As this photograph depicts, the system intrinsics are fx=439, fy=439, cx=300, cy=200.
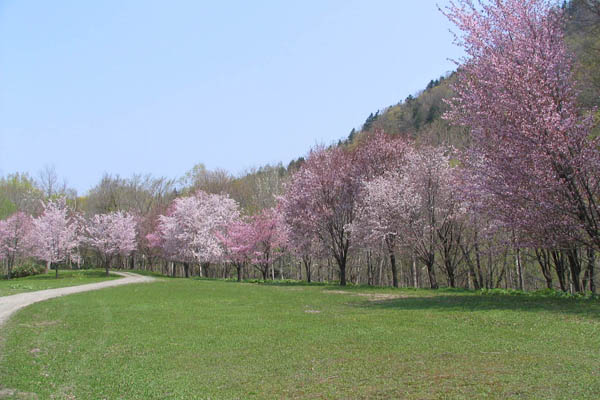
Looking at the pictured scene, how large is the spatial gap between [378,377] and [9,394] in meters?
6.87

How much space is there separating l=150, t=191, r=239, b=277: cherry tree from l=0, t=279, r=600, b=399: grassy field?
Answer: 33892 millimetres

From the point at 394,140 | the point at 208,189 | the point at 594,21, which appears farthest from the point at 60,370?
the point at 208,189

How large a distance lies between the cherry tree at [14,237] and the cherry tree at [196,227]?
55.3 feet

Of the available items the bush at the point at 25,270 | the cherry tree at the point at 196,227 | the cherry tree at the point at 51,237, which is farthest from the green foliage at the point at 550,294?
the bush at the point at 25,270

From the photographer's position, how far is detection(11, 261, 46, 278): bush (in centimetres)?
5547

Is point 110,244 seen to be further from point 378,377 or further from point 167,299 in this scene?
point 378,377

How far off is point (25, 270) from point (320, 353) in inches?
2307

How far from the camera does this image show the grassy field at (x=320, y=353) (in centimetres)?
729

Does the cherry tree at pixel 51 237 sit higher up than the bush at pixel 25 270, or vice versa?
the cherry tree at pixel 51 237

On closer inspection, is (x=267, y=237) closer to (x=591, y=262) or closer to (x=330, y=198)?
(x=330, y=198)

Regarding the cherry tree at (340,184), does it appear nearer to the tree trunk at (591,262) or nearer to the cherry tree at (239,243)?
the cherry tree at (239,243)

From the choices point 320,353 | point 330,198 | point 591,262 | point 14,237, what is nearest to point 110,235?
point 14,237

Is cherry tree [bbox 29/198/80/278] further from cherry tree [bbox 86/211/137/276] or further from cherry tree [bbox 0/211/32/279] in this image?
cherry tree [bbox 0/211/32/279]

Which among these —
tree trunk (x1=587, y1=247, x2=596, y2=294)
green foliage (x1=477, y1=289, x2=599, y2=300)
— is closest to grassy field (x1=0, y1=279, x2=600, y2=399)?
green foliage (x1=477, y1=289, x2=599, y2=300)
